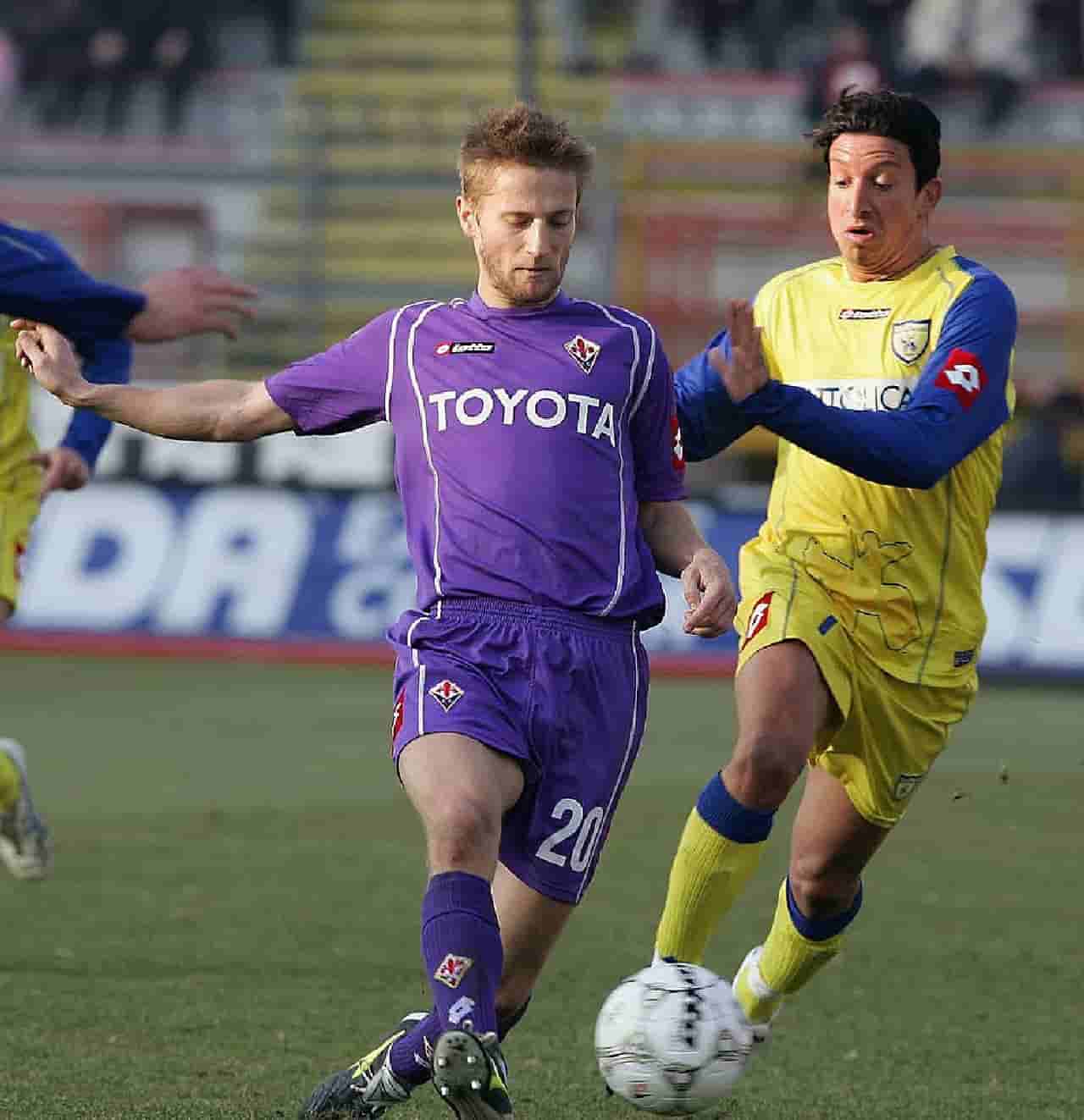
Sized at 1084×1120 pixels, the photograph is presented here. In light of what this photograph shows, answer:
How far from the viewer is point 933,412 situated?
4938 millimetres

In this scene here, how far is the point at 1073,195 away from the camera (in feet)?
68.1

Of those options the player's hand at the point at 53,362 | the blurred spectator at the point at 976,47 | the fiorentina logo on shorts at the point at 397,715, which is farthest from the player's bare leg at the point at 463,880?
the blurred spectator at the point at 976,47

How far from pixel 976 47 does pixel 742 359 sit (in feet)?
57.7

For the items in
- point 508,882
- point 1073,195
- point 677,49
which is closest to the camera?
point 508,882

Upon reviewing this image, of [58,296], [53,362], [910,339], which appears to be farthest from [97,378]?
[910,339]

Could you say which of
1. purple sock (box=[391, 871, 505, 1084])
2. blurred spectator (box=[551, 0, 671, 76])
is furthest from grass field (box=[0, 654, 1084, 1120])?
blurred spectator (box=[551, 0, 671, 76])

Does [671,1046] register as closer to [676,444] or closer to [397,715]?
[397,715]

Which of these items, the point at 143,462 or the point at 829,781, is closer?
the point at 829,781

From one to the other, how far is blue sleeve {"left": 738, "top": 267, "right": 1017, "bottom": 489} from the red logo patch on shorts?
0.52 meters

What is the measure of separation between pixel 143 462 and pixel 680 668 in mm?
4190

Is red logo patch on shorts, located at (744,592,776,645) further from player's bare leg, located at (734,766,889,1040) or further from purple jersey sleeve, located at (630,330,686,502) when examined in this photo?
purple jersey sleeve, located at (630,330,686,502)

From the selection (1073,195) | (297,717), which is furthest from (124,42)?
(297,717)

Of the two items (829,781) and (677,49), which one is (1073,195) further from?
(829,781)

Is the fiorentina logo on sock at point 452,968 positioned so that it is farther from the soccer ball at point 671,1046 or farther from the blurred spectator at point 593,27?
the blurred spectator at point 593,27
